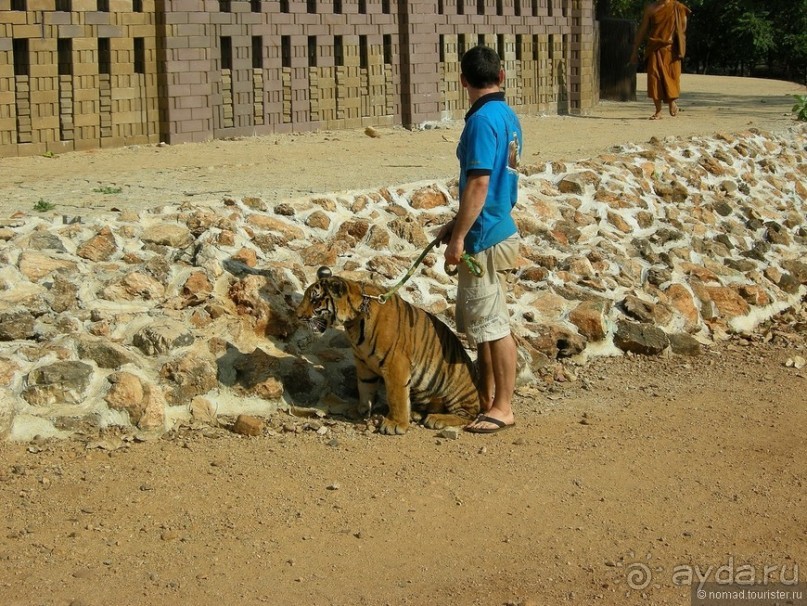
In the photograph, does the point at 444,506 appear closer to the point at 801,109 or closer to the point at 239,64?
the point at 239,64

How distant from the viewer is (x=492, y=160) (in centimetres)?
647

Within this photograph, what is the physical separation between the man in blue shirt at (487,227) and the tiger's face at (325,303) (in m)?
0.64

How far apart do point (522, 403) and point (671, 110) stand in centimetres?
952

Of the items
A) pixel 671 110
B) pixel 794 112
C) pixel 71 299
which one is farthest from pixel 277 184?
pixel 794 112

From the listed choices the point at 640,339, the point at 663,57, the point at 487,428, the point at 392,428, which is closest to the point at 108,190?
the point at 392,428

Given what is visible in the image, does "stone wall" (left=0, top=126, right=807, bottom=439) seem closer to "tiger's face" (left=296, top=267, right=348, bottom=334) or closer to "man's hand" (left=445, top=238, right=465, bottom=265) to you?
"tiger's face" (left=296, top=267, right=348, bottom=334)

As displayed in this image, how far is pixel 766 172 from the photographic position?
13039mm

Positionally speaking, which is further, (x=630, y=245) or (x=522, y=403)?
(x=630, y=245)

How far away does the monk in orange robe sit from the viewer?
1605 cm

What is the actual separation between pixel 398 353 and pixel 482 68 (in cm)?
164

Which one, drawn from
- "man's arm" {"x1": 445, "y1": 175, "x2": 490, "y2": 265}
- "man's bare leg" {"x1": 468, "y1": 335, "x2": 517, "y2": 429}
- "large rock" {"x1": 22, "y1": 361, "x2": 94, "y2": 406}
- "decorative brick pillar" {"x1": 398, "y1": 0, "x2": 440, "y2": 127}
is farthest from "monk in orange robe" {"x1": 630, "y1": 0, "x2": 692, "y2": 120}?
"large rock" {"x1": 22, "y1": 361, "x2": 94, "y2": 406}

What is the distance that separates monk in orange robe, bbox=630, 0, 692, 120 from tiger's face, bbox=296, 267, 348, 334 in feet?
33.6

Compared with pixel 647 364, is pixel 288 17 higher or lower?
higher

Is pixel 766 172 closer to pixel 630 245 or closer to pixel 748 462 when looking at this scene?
pixel 630 245
